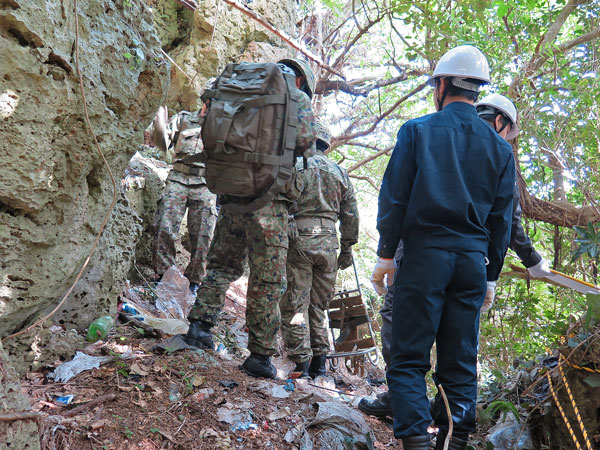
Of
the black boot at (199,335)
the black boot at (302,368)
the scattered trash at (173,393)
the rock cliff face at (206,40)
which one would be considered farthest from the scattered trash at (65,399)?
the rock cliff face at (206,40)

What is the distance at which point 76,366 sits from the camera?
10.3 feet

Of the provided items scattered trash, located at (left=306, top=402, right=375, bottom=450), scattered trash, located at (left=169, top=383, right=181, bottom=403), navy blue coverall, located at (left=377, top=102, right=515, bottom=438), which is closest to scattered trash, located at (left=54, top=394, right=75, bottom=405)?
scattered trash, located at (left=169, top=383, right=181, bottom=403)

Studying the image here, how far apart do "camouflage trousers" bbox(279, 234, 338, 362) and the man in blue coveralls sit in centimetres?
204

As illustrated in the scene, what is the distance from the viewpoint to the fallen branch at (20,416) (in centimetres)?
176

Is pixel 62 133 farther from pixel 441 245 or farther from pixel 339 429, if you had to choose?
pixel 339 429

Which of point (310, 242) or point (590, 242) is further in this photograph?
point (310, 242)

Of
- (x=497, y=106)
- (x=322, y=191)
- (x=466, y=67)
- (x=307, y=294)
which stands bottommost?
(x=307, y=294)

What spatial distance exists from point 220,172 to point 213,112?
420 millimetres

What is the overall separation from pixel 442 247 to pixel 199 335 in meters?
2.11

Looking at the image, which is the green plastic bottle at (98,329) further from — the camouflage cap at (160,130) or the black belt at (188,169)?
A: the camouflage cap at (160,130)

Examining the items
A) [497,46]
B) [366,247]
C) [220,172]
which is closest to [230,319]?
[220,172]

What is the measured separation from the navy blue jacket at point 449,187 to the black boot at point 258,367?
1488 millimetres

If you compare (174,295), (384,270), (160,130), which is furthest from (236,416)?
(160,130)

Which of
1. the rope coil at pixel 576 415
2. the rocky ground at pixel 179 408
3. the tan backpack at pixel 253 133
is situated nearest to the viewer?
the rope coil at pixel 576 415
